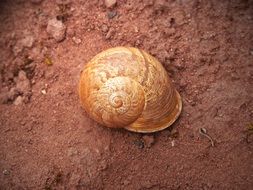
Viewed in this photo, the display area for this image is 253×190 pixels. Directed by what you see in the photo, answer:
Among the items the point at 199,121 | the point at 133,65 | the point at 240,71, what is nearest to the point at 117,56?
the point at 133,65

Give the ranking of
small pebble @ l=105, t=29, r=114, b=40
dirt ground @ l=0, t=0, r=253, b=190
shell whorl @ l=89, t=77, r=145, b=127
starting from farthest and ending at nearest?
small pebble @ l=105, t=29, r=114, b=40 → dirt ground @ l=0, t=0, r=253, b=190 → shell whorl @ l=89, t=77, r=145, b=127

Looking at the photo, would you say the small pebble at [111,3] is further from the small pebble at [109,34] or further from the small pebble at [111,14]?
the small pebble at [109,34]

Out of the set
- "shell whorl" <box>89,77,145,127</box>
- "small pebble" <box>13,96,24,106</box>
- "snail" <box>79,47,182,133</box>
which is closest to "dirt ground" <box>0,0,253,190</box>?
"small pebble" <box>13,96,24,106</box>

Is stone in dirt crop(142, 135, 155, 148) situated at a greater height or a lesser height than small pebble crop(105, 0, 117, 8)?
lesser

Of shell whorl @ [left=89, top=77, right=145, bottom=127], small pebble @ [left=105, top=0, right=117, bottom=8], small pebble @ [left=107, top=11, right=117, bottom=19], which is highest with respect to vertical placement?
small pebble @ [left=105, top=0, right=117, bottom=8]

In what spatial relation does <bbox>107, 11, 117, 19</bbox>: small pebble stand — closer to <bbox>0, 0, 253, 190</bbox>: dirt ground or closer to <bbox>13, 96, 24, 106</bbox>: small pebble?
<bbox>0, 0, 253, 190</bbox>: dirt ground

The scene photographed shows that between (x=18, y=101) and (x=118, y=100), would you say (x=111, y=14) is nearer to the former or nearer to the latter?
(x=118, y=100)

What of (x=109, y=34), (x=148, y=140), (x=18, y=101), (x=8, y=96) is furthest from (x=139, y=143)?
(x=8, y=96)

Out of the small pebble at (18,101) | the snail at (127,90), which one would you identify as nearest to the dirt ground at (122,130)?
the small pebble at (18,101)
